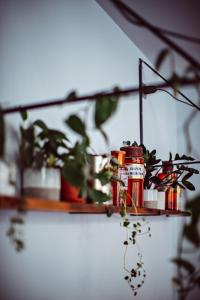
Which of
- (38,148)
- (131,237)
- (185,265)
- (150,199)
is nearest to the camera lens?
(185,265)

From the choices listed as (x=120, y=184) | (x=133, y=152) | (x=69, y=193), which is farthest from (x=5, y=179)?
(x=133, y=152)

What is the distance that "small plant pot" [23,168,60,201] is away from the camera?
4.66ft

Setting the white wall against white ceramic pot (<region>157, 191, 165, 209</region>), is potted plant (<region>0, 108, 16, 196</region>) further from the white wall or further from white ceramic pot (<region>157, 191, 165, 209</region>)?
white ceramic pot (<region>157, 191, 165, 209</region>)

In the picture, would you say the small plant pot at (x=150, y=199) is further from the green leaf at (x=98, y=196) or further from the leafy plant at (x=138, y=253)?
the green leaf at (x=98, y=196)

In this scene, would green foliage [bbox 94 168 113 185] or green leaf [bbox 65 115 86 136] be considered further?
green foliage [bbox 94 168 113 185]

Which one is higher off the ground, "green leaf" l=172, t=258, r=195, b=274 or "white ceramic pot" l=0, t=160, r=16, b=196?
"white ceramic pot" l=0, t=160, r=16, b=196

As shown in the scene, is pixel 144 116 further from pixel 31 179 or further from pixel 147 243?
pixel 31 179

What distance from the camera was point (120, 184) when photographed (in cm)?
197

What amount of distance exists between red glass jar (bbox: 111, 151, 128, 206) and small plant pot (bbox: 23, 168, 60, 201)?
0.52 meters

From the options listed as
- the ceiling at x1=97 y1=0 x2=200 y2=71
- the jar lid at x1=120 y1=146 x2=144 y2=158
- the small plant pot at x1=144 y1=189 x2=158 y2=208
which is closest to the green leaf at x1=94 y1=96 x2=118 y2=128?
the jar lid at x1=120 y1=146 x2=144 y2=158

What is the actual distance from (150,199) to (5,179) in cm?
118

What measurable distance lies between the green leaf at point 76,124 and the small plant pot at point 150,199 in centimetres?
106

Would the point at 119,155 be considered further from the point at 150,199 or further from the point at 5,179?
the point at 5,179

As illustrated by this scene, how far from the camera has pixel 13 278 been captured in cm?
165
